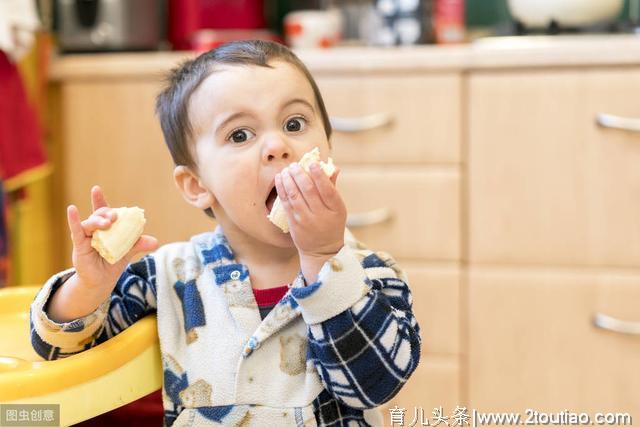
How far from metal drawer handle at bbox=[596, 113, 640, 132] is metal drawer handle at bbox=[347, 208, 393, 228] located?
431 mm

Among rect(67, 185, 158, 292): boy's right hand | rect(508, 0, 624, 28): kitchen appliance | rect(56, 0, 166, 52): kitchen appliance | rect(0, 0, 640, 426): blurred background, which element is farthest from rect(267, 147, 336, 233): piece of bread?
rect(56, 0, 166, 52): kitchen appliance

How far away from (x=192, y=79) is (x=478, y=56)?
819 millimetres

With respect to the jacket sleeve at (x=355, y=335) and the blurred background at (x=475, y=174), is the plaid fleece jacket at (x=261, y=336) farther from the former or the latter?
the blurred background at (x=475, y=174)

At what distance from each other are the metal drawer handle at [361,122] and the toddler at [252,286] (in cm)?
73

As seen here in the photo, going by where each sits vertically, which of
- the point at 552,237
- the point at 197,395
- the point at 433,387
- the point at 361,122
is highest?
the point at 361,122

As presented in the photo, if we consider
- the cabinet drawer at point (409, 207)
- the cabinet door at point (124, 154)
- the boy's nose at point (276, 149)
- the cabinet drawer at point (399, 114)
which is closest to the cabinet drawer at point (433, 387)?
the cabinet drawer at point (409, 207)

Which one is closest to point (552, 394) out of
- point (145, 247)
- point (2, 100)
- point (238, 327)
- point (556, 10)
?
point (556, 10)

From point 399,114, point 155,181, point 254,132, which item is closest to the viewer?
point 254,132

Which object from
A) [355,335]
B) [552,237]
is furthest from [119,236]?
[552,237]

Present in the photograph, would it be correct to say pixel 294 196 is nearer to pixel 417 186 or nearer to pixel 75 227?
pixel 75 227

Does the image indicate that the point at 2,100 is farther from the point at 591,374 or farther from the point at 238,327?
the point at 591,374

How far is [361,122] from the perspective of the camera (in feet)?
5.55

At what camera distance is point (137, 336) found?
88 cm

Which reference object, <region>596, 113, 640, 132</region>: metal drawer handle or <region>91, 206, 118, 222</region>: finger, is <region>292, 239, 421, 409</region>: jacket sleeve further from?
<region>596, 113, 640, 132</region>: metal drawer handle
